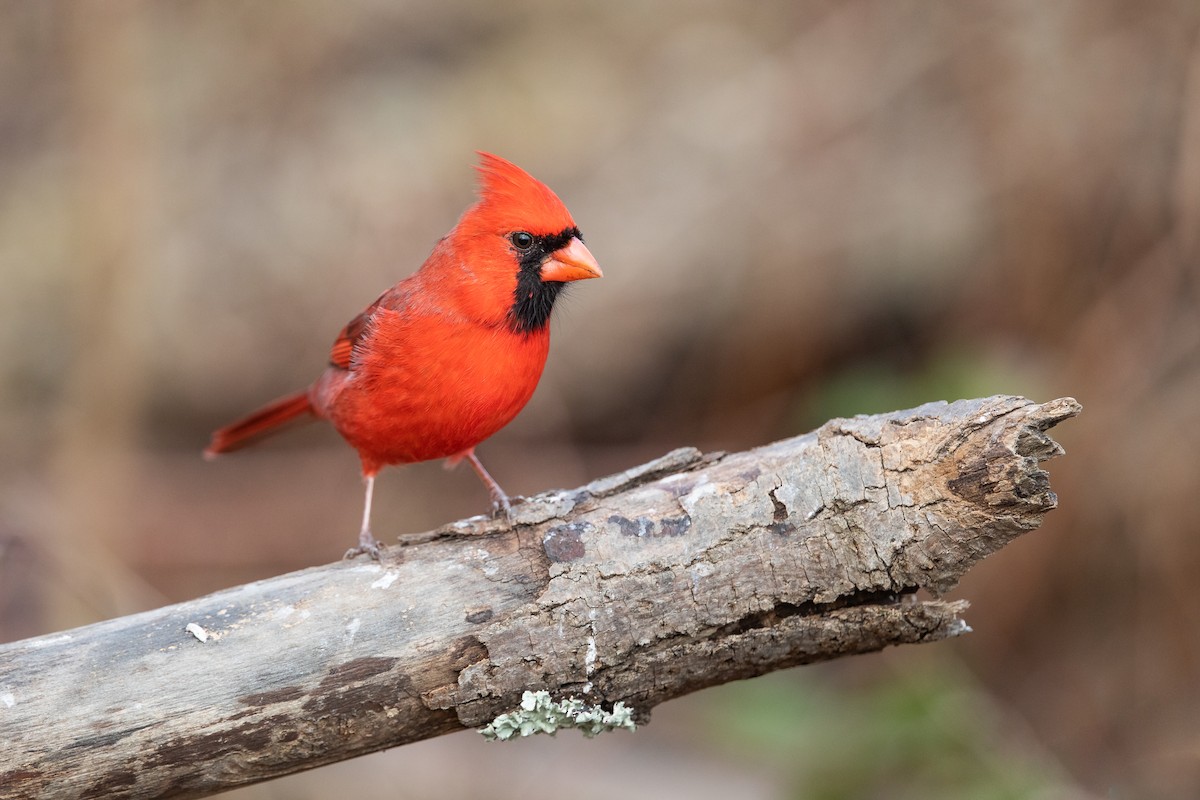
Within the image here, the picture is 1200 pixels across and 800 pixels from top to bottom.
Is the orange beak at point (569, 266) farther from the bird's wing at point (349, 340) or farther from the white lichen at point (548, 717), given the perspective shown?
the white lichen at point (548, 717)

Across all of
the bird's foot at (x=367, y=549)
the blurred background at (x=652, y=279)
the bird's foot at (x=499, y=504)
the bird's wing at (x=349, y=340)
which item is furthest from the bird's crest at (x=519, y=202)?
the blurred background at (x=652, y=279)

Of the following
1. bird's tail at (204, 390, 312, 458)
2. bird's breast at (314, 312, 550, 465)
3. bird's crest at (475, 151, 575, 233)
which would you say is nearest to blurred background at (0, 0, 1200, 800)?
bird's tail at (204, 390, 312, 458)

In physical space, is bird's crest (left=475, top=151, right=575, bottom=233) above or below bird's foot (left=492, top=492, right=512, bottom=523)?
above

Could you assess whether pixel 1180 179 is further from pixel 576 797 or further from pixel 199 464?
pixel 199 464

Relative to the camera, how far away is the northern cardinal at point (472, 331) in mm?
3107

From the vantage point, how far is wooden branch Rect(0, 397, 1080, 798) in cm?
235

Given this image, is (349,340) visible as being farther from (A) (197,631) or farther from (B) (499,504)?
(A) (197,631)

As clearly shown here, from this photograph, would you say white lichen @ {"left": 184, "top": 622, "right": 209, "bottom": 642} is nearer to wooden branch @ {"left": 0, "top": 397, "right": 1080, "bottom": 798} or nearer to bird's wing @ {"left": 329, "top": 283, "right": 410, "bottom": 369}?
wooden branch @ {"left": 0, "top": 397, "right": 1080, "bottom": 798}

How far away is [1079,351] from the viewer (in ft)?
16.7

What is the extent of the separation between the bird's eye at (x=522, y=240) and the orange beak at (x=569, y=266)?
2.6 inches

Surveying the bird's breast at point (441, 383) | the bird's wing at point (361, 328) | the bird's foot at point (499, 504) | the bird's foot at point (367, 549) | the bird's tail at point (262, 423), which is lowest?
the bird's foot at point (367, 549)

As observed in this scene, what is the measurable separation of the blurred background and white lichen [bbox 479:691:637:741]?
5.00ft

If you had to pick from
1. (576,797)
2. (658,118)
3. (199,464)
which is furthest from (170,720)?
(658,118)

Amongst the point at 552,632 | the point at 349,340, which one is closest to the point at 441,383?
the point at 349,340
